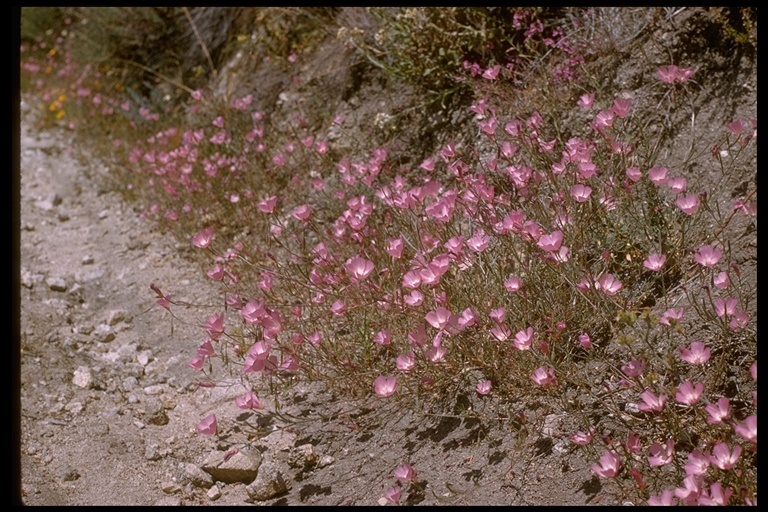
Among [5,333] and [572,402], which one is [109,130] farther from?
[572,402]

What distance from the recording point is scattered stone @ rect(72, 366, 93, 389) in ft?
10.6

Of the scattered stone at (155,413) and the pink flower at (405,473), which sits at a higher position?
the pink flower at (405,473)

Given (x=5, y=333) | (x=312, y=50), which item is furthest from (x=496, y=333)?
(x=312, y=50)

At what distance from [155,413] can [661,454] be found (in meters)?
2.09

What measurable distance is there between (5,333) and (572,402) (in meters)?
1.97

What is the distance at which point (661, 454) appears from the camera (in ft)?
6.57

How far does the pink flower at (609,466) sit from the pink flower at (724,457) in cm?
24

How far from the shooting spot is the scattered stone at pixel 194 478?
102 inches

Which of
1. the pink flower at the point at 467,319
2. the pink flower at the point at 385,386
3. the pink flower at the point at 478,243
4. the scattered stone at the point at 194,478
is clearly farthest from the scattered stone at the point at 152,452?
the pink flower at the point at 478,243

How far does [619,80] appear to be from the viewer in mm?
3650

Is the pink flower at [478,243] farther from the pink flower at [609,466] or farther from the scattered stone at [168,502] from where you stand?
the scattered stone at [168,502]

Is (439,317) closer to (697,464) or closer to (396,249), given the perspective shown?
(396,249)

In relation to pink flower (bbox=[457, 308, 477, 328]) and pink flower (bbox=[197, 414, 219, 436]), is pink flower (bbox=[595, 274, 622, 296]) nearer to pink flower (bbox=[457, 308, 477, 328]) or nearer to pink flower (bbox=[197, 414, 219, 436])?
pink flower (bbox=[457, 308, 477, 328])

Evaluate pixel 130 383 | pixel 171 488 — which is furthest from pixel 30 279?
pixel 171 488
